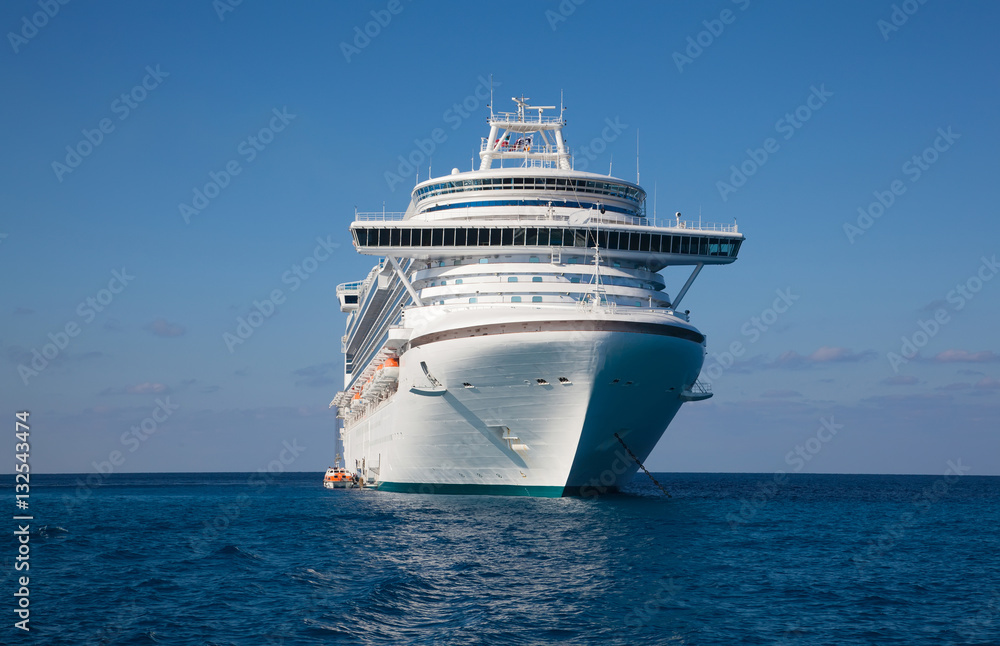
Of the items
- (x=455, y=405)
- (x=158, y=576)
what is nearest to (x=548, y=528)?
(x=455, y=405)

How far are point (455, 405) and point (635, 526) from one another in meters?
11.2

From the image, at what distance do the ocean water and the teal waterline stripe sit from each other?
0.58 meters

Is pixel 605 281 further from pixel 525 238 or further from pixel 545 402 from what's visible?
pixel 545 402

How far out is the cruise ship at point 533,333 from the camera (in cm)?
4141

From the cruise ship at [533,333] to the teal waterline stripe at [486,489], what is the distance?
98 millimetres

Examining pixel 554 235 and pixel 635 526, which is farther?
pixel 554 235

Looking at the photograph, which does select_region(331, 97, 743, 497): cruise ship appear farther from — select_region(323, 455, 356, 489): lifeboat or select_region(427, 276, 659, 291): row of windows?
select_region(323, 455, 356, 489): lifeboat

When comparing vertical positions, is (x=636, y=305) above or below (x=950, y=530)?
above

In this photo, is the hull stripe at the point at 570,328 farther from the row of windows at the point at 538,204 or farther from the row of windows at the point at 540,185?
the row of windows at the point at 540,185

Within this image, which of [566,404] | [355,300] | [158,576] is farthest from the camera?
[355,300]

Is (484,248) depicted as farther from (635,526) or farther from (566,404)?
(635,526)

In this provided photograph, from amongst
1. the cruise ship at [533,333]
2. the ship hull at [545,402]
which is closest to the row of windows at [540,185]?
the cruise ship at [533,333]

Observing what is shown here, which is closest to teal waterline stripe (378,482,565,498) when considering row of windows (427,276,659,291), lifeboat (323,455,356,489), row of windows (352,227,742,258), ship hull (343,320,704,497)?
ship hull (343,320,704,497)

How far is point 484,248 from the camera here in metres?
47.2
